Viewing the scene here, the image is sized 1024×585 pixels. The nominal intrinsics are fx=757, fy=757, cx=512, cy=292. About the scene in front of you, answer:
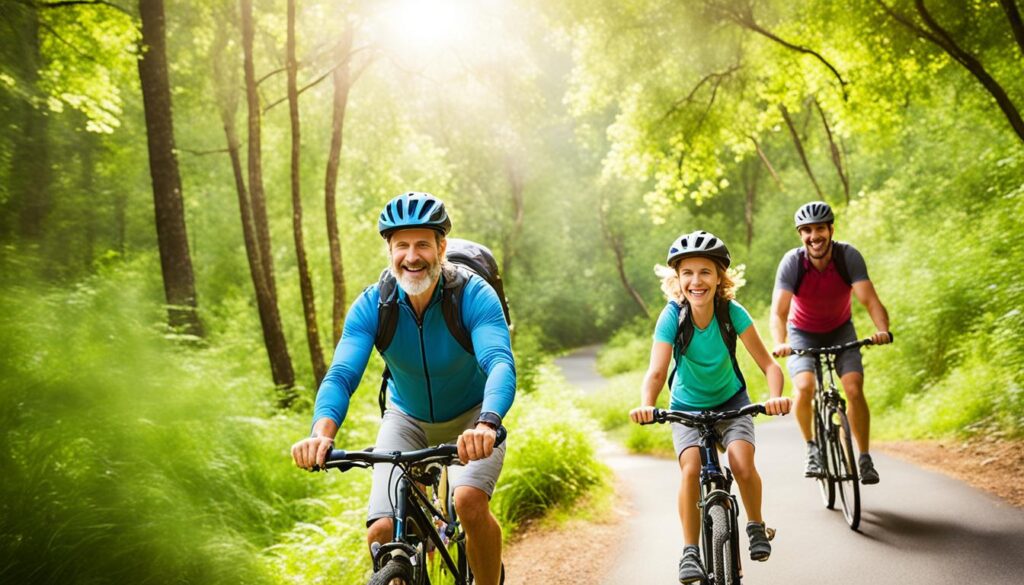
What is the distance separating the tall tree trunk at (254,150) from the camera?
13.3m

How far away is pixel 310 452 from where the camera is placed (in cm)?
333

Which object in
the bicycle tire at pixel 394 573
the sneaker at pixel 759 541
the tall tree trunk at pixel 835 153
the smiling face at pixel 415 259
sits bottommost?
the bicycle tire at pixel 394 573

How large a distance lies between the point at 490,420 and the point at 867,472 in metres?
4.38

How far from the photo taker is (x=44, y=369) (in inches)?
210

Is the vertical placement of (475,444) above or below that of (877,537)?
above

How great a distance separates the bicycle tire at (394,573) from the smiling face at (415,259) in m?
1.39

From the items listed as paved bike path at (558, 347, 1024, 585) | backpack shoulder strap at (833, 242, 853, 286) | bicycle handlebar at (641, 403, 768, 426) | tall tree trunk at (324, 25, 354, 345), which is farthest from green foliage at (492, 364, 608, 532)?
tall tree trunk at (324, 25, 354, 345)

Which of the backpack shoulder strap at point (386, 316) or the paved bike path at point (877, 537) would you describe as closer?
the backpack shoulder strap at point (386, 316)

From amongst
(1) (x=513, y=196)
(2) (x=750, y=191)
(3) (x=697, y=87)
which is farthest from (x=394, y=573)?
(1) (x=513, y=196)

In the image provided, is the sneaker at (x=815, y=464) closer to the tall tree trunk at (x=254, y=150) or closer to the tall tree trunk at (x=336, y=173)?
the tall tree trunk at (x=336, y=173)

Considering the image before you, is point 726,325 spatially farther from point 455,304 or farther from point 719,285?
point 455,304

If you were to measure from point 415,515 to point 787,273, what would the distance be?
4610 millimetres

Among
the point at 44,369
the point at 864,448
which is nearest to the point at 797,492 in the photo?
the point at 864,448

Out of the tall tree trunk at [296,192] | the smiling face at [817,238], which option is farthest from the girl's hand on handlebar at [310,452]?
the tall tree trunk at [296,192]
